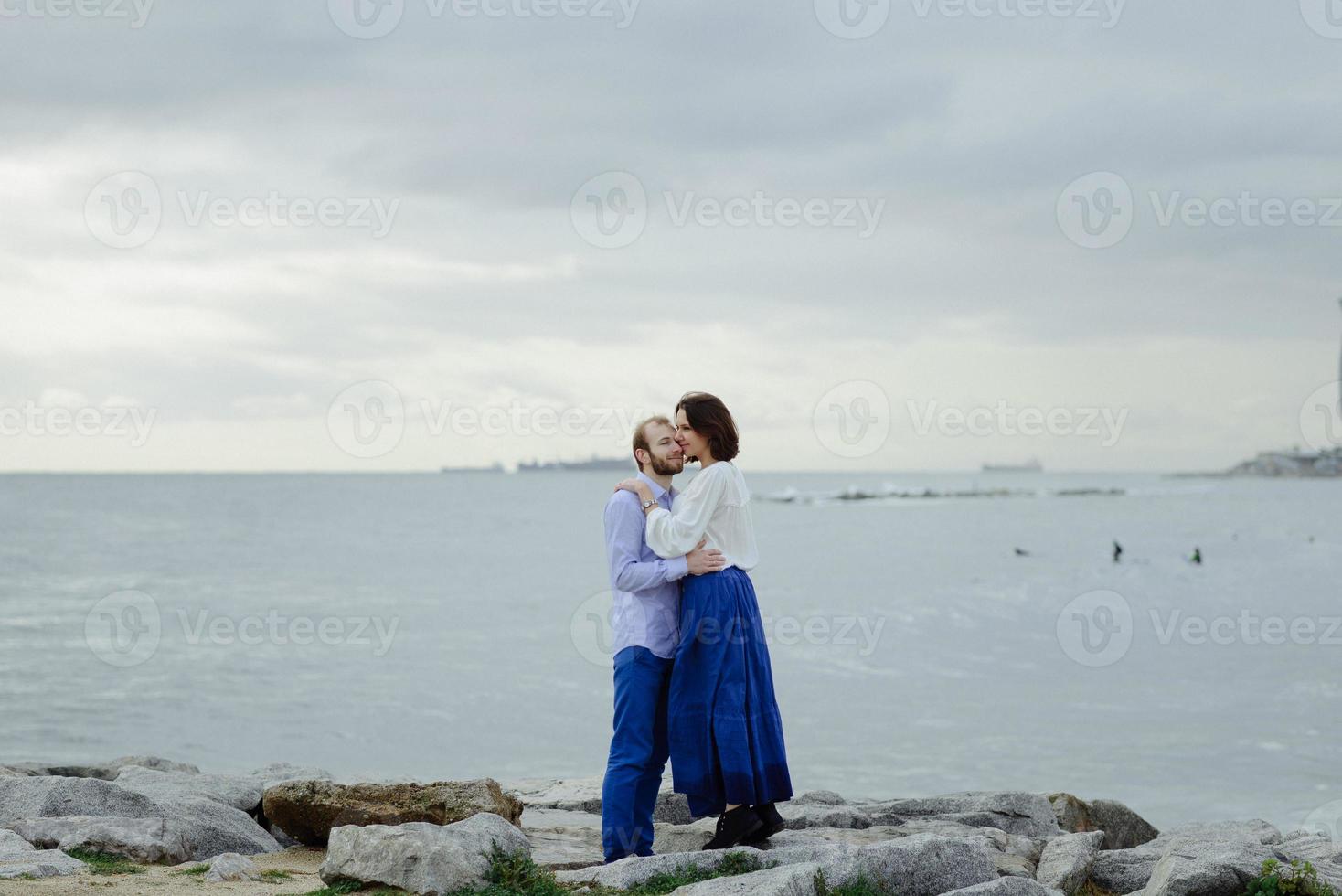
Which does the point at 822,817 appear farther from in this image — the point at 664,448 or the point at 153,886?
the point at 153,886

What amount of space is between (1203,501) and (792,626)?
277ft

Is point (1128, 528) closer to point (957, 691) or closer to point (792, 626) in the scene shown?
point (792, 626)

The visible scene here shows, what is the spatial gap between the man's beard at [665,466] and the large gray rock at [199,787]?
3642 mm

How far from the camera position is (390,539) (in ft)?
207

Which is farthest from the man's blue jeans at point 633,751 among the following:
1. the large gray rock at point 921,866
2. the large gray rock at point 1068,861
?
the large gray rock at point 1068,861

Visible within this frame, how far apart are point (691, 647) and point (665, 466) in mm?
933

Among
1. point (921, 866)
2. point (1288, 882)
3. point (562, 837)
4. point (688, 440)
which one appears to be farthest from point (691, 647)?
point (1288, 882)

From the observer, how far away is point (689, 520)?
627 centimetres

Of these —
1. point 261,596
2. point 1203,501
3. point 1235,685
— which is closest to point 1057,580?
point 1235,685

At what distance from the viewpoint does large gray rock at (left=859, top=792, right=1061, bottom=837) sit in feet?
27.4

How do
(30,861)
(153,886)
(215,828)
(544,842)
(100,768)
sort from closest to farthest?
(153,886) < (30,861) < (215,828) < (544,842) < (100,768)

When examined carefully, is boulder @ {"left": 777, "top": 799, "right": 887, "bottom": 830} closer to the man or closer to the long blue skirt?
the long blue skirt

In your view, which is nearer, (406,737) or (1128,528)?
(406,737)

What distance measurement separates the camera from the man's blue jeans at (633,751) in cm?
647
